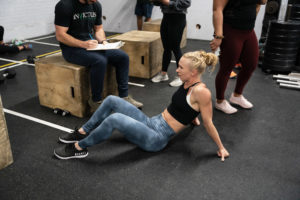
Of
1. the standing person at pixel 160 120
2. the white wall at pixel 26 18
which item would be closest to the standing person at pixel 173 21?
the standing person at pixel 160 120

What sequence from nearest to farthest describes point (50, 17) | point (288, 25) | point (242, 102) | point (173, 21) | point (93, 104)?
point (93, 104)
point (242, 102)
point (173, 21)
point (288, 25)
point (50, 17)

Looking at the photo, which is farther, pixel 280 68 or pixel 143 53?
pixel 280 68

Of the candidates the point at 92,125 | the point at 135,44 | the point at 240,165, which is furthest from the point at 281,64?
the point at 92,125

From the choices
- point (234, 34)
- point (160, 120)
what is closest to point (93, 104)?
point (160, 120)

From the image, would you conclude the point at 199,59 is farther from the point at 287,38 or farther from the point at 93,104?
the point at 287,38

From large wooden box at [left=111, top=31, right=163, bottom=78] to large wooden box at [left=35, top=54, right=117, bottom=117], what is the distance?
33.5 inches

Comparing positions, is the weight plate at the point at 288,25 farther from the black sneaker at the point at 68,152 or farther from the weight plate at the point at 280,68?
the black sneaker at the point at 68,152

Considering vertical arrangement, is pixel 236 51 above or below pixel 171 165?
above

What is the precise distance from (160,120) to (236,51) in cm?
98

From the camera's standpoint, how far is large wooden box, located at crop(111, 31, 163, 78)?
135 inches

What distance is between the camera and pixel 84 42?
95.0 inches

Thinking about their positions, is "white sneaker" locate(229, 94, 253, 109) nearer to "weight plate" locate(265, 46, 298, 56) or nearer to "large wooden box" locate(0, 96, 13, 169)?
"weight plate" locate(265, 46, 298, 56)

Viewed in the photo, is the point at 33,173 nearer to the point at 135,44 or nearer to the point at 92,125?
the point at 92,125

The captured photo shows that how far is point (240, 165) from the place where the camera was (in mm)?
1872
